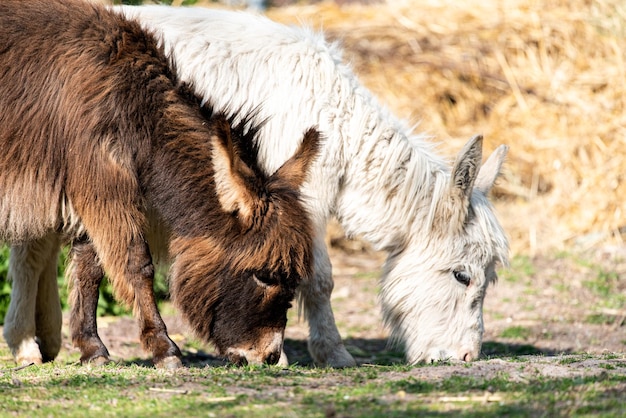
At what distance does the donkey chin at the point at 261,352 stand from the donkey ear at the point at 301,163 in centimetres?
89

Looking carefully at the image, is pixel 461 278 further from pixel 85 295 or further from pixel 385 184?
pixel 85 295

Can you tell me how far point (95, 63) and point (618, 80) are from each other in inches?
297

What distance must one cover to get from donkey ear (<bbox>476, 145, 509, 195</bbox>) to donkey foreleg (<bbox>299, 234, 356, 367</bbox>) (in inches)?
49.3

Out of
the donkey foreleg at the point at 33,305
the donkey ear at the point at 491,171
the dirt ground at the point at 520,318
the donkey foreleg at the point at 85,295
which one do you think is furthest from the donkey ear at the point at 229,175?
the donkey ear at the point at 491,171

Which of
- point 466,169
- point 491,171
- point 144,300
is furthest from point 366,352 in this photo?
point 144,300

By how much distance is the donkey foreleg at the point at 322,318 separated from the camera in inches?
247

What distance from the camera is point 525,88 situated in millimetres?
11750

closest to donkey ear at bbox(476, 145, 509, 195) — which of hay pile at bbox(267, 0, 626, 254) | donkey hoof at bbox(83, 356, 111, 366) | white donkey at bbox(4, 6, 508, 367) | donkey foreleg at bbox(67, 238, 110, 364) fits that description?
white donkey at bbox(4, 6, 508, 367)

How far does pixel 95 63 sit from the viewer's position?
Result: 5.39 metres

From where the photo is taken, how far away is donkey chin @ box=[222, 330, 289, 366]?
5.16m

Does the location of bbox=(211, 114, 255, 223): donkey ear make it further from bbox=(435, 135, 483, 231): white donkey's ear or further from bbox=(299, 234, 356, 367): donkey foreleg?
bbox=(435, 135, 483, 231): white donkey's ear

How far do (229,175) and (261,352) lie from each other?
1022 millimetres

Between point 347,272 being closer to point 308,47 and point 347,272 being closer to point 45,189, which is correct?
point 308,47

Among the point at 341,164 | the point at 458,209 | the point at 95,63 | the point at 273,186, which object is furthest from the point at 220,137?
the point at 458,209
